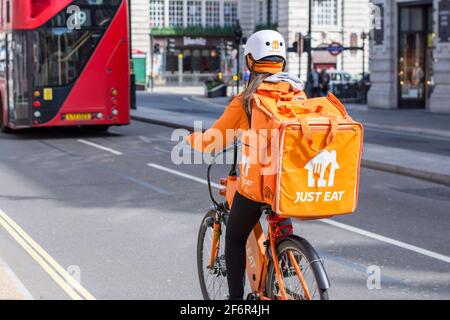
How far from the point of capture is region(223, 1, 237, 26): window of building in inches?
3036

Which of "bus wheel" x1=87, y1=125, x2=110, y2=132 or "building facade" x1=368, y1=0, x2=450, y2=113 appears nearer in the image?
"bus wheel" x1=87, y1=125, x2=110, y2=132

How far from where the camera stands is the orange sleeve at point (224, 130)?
5.07 meters

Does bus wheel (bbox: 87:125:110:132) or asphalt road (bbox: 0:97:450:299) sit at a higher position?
bus wheel (bbox: 87:125:110:132)

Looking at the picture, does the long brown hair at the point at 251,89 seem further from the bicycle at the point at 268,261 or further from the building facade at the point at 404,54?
the building facade at the point at 404,54

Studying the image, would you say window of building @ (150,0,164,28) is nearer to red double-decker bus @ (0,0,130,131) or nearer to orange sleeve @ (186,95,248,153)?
red double-decker bus @ (0,0,130,131)

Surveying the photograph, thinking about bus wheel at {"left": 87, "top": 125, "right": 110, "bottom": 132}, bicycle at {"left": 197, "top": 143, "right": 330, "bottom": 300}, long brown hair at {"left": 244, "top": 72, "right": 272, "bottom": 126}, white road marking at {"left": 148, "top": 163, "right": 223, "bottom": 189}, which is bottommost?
white road marking at {"left": 148, "top": 163, "right": 223, "bottom": 189}

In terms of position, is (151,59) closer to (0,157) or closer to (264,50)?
(0,157)

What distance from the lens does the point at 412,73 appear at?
33.5m

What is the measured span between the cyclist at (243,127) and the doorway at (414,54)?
2877cm

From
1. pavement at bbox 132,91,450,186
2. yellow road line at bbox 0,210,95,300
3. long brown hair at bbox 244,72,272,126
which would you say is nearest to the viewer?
long brown hair at bbox 244,72,272,126

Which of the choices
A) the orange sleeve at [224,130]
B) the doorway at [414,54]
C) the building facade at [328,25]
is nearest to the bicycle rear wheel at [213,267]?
the orange sleeve at [224,130]

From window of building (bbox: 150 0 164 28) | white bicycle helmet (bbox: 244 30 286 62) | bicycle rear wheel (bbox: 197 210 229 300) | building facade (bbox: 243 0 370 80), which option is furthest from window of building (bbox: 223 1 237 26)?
white bicycle helmet (bbox: 244 30 286 62)
